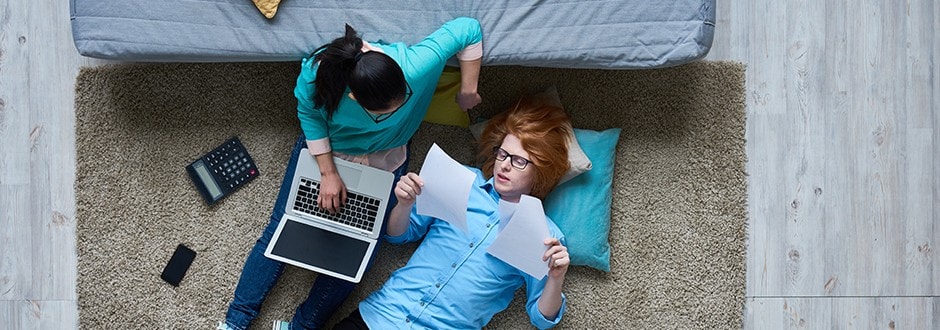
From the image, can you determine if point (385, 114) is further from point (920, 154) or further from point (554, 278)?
point (920, 154)

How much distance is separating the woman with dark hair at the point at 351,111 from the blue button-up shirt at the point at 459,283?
150 millimetres

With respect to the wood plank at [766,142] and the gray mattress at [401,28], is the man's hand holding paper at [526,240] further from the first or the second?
the wood plank at [766,142]

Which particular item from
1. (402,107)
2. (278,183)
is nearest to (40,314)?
(278,183)

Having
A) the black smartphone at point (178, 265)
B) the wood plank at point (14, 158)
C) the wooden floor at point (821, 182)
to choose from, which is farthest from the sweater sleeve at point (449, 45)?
the wood plank at point (14, 158)

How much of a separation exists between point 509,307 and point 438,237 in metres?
0.30

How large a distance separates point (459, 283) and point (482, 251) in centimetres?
10

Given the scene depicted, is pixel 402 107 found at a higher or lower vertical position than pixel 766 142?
higher

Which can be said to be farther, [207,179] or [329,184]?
[207,179]

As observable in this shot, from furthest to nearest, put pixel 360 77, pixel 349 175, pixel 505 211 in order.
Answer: pixel 349 175 < pixel 505 211 < pixel 360 77

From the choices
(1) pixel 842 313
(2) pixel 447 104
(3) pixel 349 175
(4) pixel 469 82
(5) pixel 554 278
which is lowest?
(1) pixel 842 313

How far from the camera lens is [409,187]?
173cm

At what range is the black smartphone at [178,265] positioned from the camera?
1.96 meters

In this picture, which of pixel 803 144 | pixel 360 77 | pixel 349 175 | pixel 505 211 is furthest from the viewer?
pixel 803 144

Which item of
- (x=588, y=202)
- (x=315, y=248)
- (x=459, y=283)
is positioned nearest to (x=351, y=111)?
(x=315, y=248)
